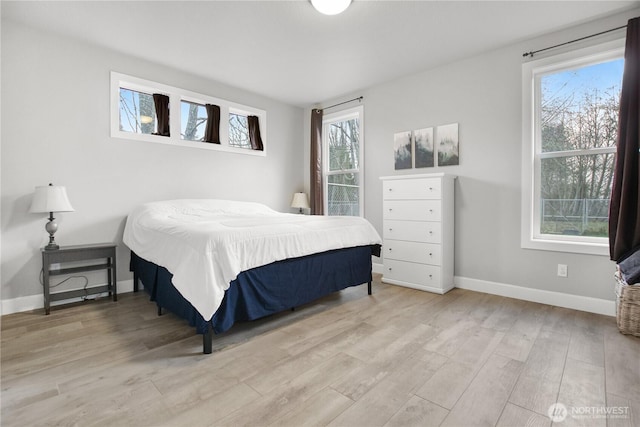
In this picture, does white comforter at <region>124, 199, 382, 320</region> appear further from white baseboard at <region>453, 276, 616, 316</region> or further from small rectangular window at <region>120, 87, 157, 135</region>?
white baseboard at <region>453, 276, 616, 316</region>

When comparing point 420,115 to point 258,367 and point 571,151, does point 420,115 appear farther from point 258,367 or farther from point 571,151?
point 258,367

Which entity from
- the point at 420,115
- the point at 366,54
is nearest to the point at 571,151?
the point at 420,115

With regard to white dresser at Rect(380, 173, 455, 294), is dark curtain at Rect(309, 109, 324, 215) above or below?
above

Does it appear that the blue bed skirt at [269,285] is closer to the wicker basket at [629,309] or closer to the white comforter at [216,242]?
the white comforter at [216,242]

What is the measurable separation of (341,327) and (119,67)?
135 inches

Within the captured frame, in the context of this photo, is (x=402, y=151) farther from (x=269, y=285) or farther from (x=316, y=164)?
(x=269, y=285)

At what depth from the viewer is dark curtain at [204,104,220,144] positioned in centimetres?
401

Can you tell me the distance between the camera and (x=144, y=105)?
3.53 metres

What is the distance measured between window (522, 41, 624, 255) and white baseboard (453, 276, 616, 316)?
0.43 meters

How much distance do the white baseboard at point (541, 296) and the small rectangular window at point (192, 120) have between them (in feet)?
11.8

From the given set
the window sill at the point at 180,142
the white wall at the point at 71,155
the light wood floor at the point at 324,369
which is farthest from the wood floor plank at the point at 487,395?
the window sill at the point at 180,142

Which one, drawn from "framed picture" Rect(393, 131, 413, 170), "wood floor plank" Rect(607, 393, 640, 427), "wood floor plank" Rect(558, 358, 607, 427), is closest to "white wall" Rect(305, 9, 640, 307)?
"framed picture" Rect(393, 131, 413, 170)

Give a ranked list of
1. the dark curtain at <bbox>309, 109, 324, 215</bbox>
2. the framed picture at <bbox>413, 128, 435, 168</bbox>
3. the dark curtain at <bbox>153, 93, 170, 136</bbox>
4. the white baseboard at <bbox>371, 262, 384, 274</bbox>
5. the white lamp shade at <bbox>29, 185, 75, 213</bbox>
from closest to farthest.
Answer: the white lamp shade at <bbox>29, 185, 75, 213</bbox>, the dark curtain at <bbox>153, 93, 170, 136</bbox>, the framed picture at <bbox>413, 128, 435, 168</bbox>, the white baseboard at <bbox>371, 262, 384, 274</bbox>, the dark curtain at <bbox>309, 109, 324, 215</bbox>

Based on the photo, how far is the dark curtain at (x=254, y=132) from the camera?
14.8 feet
